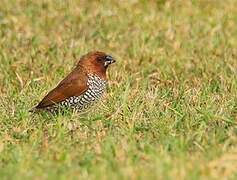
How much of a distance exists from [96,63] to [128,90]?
1.33 feet

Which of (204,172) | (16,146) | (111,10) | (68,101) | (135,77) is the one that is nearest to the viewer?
(204,172)

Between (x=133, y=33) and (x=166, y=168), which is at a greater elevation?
(x=166, y=168)

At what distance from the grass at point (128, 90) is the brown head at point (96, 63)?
1.00 feet

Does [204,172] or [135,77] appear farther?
[135,77]

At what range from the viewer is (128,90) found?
8.42 meters

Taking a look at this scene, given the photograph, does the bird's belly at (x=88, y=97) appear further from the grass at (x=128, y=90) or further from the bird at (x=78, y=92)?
the grass at (x=128, y=90)

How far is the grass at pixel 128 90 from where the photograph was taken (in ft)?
20.1

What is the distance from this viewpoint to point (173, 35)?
11.5 metres

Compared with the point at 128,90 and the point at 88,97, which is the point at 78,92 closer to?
the point at 88,97

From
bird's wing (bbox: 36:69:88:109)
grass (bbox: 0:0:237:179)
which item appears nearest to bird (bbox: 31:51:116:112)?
bird's wing (bbox: 36:69:88:109)

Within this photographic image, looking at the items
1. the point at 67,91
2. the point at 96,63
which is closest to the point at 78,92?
the point at 67,91

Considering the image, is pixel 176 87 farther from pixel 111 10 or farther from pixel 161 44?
pixel 111 10

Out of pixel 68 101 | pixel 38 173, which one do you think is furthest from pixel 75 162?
pixel 68 101

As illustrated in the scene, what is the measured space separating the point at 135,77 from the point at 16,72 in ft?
4.38
